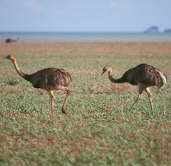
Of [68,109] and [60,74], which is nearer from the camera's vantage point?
Answer: [60,74]

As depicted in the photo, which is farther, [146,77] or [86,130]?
[146,77]

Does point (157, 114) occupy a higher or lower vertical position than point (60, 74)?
lower

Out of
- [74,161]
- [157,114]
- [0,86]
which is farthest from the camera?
[0,86]

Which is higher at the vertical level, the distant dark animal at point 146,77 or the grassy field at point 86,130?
the distant dark animal at point 146,77

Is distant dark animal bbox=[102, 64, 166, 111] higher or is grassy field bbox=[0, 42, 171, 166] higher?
distant dark animal bbox=[102, 64, 166, 111]

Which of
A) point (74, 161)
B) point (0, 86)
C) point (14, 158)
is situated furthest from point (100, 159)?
point (0, 86)

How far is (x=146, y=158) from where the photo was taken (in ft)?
20.1

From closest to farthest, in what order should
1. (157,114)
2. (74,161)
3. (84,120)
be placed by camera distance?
(74,161), (84,120), (157,114)

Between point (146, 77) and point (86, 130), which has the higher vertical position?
point (146, 77)

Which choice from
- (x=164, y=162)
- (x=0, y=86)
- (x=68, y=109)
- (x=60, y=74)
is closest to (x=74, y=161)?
(x=164, y=162)

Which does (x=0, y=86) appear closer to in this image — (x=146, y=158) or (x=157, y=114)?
(x=157, y=114)

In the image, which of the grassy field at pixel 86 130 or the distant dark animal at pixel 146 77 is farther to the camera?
the distant dark animal at pixel 146 77

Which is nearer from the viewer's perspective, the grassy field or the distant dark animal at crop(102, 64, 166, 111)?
the grassy field

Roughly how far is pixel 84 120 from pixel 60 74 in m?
1.35
